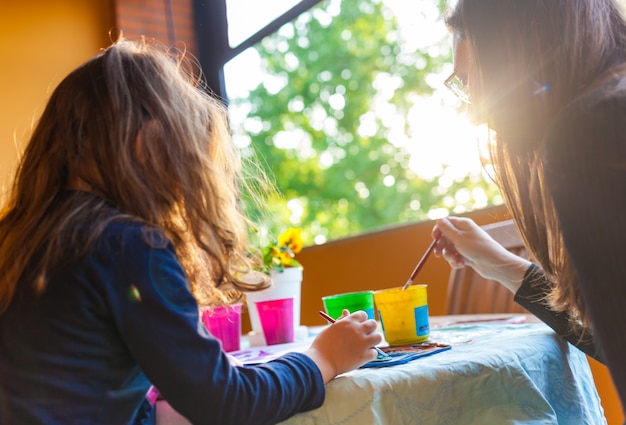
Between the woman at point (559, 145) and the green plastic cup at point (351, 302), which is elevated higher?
the woman at point (559, 145)

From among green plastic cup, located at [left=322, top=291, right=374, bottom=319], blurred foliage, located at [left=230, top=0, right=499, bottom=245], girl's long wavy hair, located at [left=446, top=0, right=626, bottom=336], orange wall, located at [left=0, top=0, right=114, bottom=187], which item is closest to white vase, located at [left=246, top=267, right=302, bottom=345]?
green plastic cup, located at [left=322, top=291, right=374, bottom=319]

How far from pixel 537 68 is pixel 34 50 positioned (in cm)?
344

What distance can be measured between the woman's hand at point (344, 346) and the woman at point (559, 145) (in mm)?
273

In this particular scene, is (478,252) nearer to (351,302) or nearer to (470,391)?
(351,302)

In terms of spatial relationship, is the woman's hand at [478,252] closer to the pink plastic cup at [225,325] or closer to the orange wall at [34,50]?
the pink plastic cup at [225,325]

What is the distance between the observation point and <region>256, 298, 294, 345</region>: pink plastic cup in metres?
1.44

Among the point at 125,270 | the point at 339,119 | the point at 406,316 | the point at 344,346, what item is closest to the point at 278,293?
the point at 406,316

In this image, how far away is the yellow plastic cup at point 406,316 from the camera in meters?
1.10

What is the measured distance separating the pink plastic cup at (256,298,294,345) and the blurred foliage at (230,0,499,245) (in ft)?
21.8

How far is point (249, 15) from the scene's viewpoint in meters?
Result: 4.14

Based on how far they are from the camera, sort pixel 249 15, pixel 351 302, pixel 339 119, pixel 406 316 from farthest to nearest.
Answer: pixel 339 119, pixel 249 15, pixel 351 302, pixel 406 316

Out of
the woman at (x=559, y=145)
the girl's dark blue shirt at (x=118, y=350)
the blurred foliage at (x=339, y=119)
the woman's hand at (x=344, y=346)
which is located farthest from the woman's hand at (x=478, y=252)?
the blurred foliage at (x=339, y=119)

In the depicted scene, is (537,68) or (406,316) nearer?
(537,68)

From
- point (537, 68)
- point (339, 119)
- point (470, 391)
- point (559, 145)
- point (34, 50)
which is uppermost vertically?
point (339, 119)
